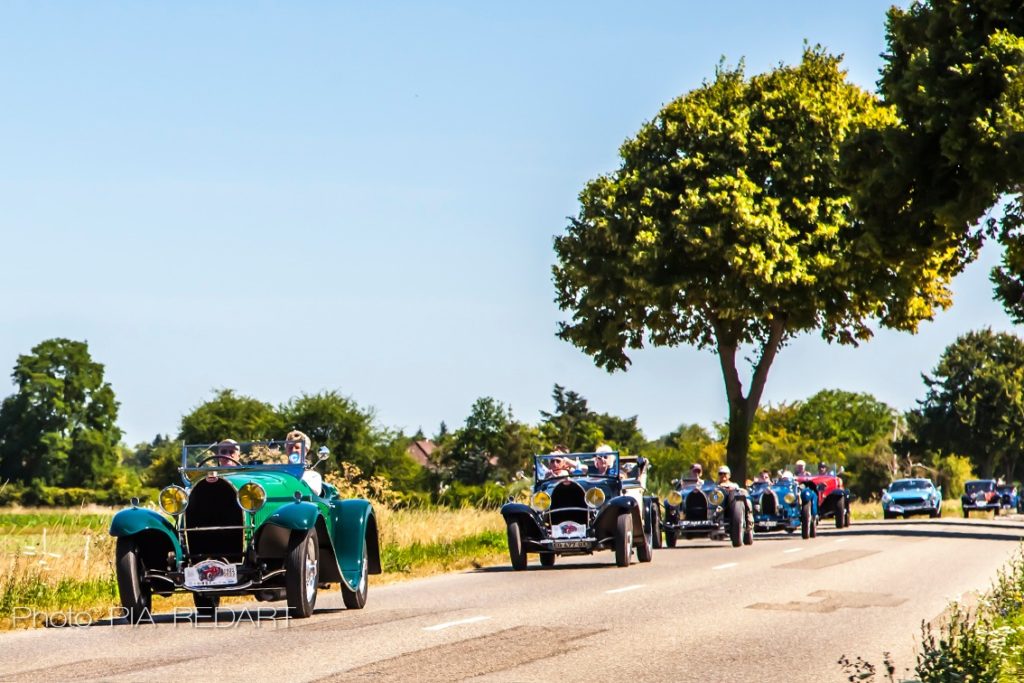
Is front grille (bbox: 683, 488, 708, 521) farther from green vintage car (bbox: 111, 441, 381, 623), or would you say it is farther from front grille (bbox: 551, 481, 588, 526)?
green vintage car (bbox: 111, 441, 381, 623)

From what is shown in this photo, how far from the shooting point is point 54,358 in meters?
100

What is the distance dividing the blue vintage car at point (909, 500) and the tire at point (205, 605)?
41524 millimetres

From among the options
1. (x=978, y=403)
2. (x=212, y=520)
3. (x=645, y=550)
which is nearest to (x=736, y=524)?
(x=645, y=550)

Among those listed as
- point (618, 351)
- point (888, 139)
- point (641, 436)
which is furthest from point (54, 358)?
point (888, 139)

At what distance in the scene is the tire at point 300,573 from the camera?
13188 mm

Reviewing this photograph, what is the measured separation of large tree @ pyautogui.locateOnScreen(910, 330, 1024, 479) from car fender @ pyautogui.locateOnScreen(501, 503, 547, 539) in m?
72.7

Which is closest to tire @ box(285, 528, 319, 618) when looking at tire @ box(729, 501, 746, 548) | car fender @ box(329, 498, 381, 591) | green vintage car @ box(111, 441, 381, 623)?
green vintage car @ box(111, 441, 381, 623)

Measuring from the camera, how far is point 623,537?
2130cm

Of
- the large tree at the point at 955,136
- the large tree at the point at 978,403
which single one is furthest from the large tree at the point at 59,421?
the large tree at the point at 955,136

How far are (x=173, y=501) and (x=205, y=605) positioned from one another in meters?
1.54

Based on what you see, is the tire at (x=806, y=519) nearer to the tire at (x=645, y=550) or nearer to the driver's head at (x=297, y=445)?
the tire at (x=645, y=550)

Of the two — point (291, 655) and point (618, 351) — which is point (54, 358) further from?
point (291, 655)

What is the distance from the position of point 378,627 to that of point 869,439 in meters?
122

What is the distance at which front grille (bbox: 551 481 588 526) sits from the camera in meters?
21.4
